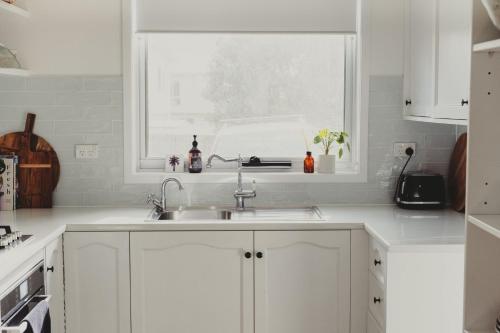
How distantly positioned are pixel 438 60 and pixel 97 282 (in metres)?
1.91

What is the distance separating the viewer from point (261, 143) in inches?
162

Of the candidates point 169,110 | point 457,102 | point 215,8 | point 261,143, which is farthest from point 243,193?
point 457,102

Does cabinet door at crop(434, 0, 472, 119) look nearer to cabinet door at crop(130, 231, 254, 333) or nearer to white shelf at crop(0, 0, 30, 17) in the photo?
cabinet door at crop(130, 231, 254, 333)

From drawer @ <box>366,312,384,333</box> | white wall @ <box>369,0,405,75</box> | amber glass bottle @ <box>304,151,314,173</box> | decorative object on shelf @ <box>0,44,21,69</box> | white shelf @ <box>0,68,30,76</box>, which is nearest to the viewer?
drawer @ <box>366,312,384,333</box>

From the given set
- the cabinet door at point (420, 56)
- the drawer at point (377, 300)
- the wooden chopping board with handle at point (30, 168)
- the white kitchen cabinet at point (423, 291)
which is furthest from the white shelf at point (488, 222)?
the wooden chopping board with handle at point (30, 168)

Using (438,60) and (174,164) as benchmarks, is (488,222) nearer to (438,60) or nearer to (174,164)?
(438,60)

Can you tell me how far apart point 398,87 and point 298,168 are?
72 cm

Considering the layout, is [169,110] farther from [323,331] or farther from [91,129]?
[323,331]

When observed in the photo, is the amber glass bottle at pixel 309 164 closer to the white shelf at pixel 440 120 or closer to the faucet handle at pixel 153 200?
the white shelf at pixel 440 120

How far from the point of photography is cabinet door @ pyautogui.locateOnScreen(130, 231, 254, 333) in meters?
3.42

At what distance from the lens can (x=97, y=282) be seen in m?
3.43

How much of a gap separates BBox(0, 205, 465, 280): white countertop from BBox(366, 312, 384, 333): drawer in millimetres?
393

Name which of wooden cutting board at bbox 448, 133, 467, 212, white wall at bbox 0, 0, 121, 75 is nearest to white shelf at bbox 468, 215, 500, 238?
wooden cutting board at bbox 448, 133, 467, 212

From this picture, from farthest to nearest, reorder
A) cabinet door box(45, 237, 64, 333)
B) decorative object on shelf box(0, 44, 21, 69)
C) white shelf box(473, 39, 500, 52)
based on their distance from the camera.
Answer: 1. decorative object on shelf box(0, 44, 21, 69)
2. cabinet door box(45, 237, 64, 333)
3. white shelf box(473, 39, 500, 52)
